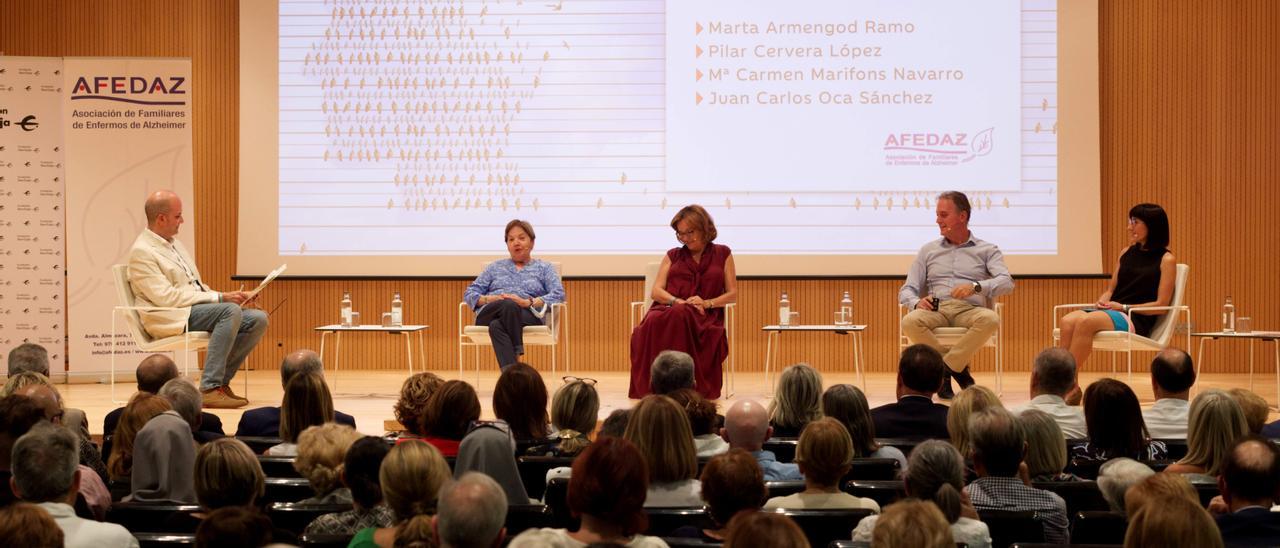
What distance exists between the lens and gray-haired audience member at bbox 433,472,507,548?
2.02 m

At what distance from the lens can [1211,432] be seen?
2.99 m

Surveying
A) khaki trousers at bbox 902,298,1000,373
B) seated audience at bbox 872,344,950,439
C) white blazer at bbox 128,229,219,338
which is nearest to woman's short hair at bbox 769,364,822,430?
seated audience at bbox 872,344,950,439

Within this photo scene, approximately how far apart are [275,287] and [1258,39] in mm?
6968

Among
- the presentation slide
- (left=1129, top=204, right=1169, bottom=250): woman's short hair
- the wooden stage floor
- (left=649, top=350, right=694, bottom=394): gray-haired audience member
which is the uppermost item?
the presentation slide

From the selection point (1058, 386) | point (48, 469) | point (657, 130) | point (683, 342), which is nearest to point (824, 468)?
point (1058, 386)

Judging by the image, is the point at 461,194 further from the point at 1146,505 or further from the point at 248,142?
the point at 1146,505

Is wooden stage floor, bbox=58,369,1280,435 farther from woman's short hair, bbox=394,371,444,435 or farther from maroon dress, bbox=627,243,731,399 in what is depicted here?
woman's short hair, bbox=394,371,444,435

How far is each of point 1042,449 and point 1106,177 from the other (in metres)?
5.51

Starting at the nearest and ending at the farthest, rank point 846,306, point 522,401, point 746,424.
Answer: point 746,424, point 522,401, point 846,306

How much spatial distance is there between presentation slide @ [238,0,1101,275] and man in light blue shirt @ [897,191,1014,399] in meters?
1.50

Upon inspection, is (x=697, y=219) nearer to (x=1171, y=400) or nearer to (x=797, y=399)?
(x=797, y=399)

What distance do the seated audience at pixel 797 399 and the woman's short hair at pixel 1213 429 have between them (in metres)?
1.15

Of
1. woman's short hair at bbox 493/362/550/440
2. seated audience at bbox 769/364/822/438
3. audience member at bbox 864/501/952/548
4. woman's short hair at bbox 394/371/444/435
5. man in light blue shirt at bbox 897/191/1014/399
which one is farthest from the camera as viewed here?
man in light blue shirt at bbox 897/191/1014/399

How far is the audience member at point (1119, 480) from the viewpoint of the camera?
2.75 meters
